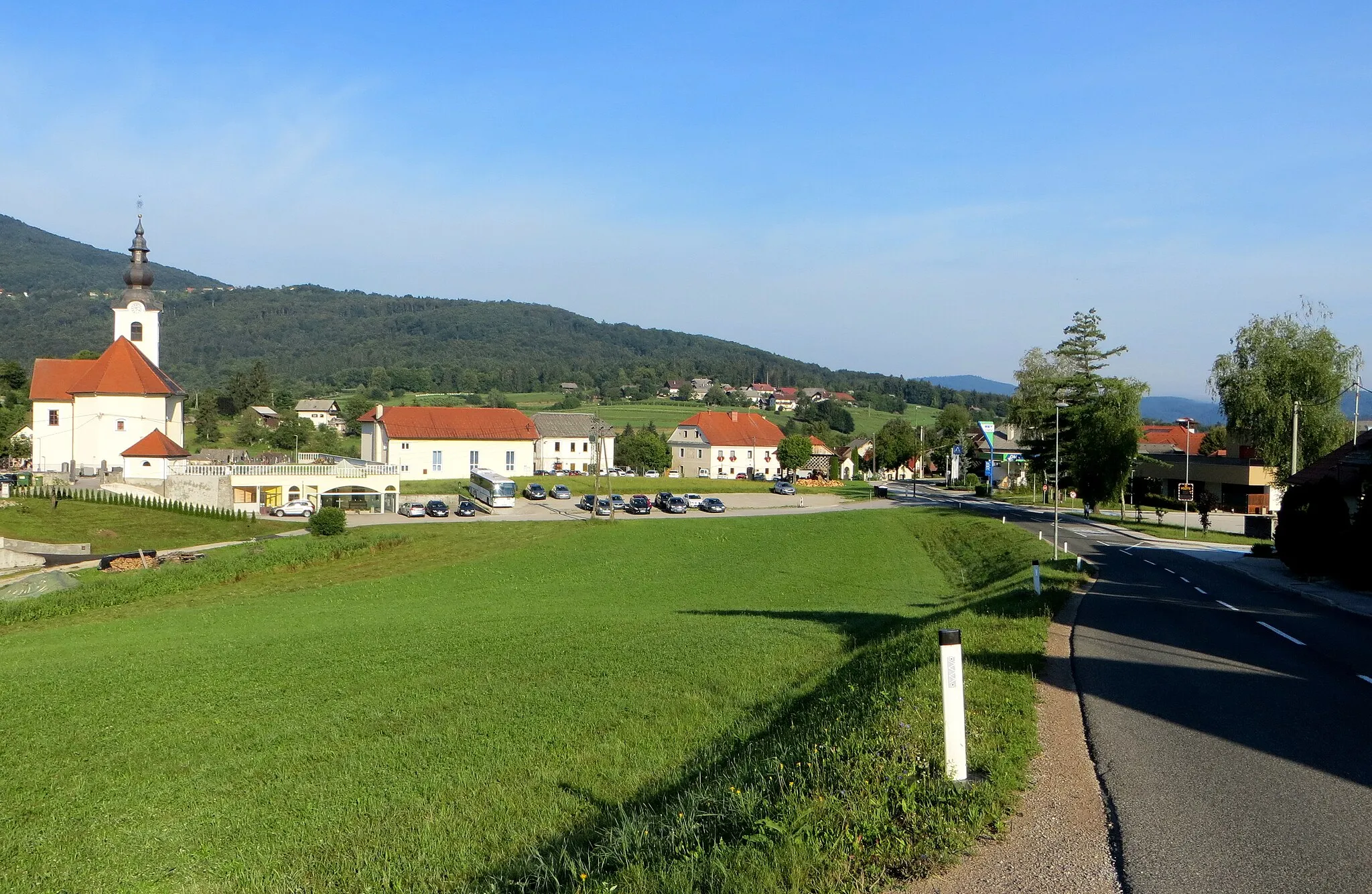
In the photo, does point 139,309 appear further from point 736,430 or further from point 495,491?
point 736,430

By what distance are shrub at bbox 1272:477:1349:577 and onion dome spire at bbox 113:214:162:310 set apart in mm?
83997

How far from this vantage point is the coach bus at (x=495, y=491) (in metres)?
67.9

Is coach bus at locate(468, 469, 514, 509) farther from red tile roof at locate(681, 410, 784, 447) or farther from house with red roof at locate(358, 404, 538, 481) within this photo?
red tile roof at locate(681, 410, 784, 447)

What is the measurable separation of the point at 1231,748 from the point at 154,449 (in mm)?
73887

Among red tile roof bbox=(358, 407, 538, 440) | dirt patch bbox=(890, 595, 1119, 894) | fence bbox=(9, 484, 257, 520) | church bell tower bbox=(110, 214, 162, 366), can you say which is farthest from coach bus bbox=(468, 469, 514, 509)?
dirt patch bbox=(890, 595, 1119, 894)

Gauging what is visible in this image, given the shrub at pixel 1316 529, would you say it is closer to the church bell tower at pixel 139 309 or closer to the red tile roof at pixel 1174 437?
the red tile roof at pixel 1174 437

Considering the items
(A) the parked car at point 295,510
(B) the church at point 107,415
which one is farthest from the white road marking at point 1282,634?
(B) the church at point 107,415

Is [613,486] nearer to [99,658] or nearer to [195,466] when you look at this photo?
[195,466]

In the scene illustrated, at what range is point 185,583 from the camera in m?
34.6

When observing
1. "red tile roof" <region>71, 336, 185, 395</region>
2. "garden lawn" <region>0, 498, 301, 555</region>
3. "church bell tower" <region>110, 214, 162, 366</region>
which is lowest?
"garden lawn" <region>0, 498, 301, 555</region>

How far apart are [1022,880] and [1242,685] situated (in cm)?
Answer: 803

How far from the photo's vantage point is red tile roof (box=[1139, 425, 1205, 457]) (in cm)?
10500

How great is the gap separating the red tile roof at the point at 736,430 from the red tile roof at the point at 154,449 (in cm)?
6539

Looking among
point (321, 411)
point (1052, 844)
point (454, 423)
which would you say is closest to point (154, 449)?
point (454, 423)
